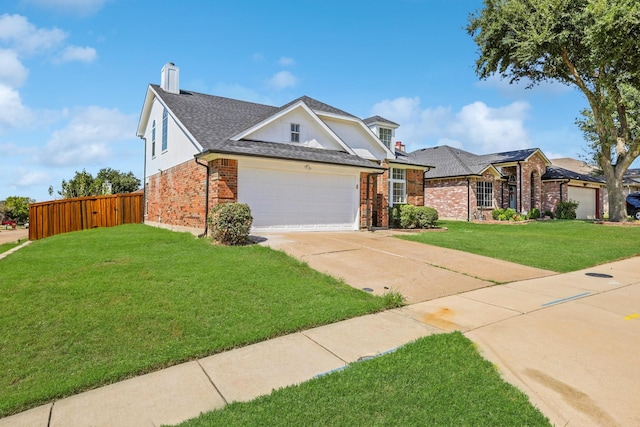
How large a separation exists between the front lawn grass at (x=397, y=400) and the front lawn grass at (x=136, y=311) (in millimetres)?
1329

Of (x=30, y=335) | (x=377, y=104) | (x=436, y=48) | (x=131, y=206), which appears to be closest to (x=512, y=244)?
(x=436, y=48)

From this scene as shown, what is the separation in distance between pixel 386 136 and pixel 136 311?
58.7 ft

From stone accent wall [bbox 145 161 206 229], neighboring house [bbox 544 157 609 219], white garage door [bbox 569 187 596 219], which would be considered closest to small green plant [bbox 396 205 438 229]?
stone accent wall [bbox 145 161 206 229]

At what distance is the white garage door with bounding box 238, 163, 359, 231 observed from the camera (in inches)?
495

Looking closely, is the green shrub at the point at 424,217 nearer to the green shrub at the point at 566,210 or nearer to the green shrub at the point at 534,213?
the green shrub at the point at 534,213

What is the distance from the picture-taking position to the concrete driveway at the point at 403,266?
22.4 ft

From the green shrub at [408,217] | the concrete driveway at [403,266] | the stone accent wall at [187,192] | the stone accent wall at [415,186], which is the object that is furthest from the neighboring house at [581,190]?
the stone accent wall at [187,192]

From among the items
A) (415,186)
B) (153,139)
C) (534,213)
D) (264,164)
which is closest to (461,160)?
(534,213)

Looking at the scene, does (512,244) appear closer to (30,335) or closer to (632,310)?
(632,310)

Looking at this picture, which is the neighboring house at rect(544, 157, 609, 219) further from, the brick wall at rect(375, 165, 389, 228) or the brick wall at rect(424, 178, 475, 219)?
the brick wall at rect(375, 165, 389, 228)

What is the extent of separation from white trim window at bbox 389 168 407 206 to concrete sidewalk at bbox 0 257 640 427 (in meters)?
13.9

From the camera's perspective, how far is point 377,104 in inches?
1046

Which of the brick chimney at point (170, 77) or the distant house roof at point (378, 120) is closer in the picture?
the brick chimney at point (170, 77)

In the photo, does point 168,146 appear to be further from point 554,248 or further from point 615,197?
point 615,197
